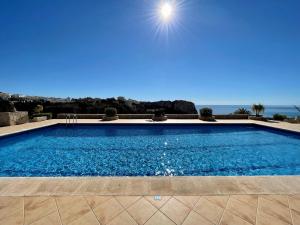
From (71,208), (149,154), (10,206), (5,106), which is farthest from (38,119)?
(71,208)

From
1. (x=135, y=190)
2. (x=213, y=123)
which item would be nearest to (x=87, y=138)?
(x=135, y=190)

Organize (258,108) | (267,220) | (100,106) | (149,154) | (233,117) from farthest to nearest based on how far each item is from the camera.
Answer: (100,106), (258,108), (233,117), (149,154), (267,220)

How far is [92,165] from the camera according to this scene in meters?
6.11

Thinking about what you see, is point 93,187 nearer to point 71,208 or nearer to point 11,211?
point 71,208

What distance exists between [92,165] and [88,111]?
700 inches

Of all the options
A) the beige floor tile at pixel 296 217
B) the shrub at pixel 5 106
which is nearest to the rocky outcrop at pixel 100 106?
the shrub at pixel 5 106

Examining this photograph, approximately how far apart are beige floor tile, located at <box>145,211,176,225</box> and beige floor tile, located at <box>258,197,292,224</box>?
1494 millimetres

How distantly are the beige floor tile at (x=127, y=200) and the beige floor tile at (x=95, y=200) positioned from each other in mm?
207

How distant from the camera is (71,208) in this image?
2.87 metres

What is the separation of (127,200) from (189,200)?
3.63 feet

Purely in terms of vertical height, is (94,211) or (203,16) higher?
(203,16)

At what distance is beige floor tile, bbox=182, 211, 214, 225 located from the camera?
254 cm

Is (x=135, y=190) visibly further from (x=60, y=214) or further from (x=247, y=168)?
(x=247, y=168)

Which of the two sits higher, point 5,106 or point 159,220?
point 5,106
